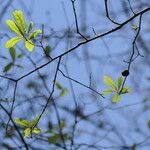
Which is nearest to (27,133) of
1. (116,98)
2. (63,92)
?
(116,98)

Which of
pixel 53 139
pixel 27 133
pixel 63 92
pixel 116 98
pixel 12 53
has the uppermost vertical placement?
pixel 63 92

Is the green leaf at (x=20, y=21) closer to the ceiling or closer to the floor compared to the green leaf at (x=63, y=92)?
closer to the floor

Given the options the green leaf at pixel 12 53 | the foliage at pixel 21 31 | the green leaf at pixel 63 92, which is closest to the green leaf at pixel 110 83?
the foliage at pixel 21 31

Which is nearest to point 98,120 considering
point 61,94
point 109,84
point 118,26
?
point 61,94

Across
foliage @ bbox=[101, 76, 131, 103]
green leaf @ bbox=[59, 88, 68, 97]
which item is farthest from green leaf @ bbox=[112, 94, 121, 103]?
green leaf @ bbox=[59, 88, 68, 97]

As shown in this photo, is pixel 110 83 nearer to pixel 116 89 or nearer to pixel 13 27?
pixel 116 89

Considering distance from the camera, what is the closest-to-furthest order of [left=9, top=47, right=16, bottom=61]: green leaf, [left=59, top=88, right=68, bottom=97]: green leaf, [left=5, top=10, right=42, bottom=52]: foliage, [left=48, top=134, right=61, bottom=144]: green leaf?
[left=5, top=10, right=42, bottom=52]: foliage < [left=9, top=47, right=16, bottom=61]: green leaf < [left=48, top=134, right=61, bottom=144]: green leaf < [left=59, top=88, right=68, bottom=97]: green leaf

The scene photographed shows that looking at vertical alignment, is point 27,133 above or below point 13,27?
below

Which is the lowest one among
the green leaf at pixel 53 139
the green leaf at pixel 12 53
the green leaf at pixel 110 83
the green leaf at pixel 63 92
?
the green leaf at pixel 110 83

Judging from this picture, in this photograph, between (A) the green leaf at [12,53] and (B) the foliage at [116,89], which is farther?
(A) the green leaf at [12,53]

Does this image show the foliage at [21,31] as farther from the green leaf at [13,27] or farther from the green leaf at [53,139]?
the green leaf at [53,139]

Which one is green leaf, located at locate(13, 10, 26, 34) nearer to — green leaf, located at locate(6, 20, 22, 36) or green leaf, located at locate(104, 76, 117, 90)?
green leaf, located at locate(6, 20, 22, 36)

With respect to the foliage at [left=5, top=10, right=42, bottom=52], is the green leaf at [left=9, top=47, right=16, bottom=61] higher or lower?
higher

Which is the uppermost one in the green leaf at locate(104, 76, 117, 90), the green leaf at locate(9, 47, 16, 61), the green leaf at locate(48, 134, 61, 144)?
the green leaf at locate(9, 47, 16, 61)
